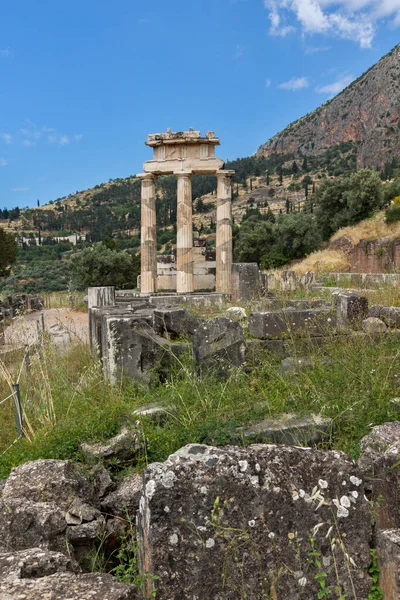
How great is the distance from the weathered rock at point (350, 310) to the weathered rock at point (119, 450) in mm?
4180

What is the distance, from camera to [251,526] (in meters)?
2.46

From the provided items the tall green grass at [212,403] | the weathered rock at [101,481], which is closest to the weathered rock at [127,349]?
the tall green grass at [212,403]

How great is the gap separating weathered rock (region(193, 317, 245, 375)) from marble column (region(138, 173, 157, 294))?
1384 cm

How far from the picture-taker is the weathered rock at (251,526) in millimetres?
2385

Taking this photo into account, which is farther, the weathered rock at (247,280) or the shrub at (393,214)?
the shrub at (393,214)

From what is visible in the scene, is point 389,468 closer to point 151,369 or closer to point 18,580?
point 18,580

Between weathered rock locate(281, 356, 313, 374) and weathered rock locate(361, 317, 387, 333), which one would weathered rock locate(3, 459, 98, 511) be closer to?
weathered rock locate(281, 356, 313, 374)

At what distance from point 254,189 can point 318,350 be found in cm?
9305

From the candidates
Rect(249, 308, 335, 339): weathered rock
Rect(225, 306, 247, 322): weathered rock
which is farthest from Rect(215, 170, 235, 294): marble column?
Rect(249, 308, 335, 339): weathered rock

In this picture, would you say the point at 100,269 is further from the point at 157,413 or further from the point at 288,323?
the point at 157,413

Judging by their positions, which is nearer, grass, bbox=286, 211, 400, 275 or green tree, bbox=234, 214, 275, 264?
grass, bbox=286, 211, 400, 275

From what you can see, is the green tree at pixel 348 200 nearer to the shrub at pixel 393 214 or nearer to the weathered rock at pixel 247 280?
the shrub at pixel 393 214

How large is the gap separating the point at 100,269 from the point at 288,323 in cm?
3325

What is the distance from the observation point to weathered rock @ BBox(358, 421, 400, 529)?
9.36 ft
